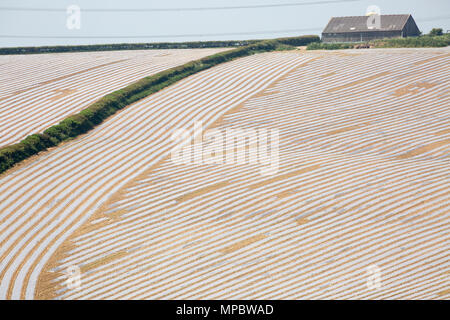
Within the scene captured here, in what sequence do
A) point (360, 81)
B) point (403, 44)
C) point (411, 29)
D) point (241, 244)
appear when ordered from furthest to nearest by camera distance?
point (411, 29) → point (403, 44) → point (360, 81) → point (241, 244)

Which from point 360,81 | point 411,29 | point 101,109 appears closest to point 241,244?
point 101,109

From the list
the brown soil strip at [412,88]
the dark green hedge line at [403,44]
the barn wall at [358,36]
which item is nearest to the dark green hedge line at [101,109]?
the dark green hedge line at [403,44]

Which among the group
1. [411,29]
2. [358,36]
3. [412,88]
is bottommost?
[412,88]

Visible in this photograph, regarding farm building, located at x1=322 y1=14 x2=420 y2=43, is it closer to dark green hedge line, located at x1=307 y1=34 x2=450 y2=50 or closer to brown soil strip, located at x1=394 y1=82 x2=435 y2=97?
dark green hedge line, located at x1=307 y1=34 x2=450 y2=50

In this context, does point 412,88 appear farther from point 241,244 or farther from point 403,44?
point 241,244

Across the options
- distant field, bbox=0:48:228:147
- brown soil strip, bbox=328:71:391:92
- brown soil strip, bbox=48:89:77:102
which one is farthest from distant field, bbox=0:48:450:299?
brown soil strip, bbox=48:89:77:102

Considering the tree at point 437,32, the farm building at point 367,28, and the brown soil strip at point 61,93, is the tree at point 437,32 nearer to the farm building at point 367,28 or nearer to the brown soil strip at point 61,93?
the farm building at point 367,28
